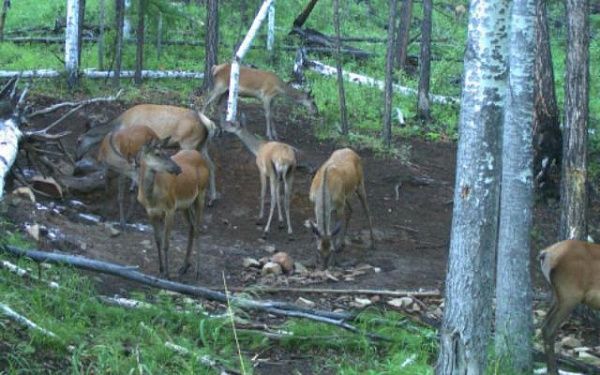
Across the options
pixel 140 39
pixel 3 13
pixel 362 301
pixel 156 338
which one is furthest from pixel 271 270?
pixel 3 13

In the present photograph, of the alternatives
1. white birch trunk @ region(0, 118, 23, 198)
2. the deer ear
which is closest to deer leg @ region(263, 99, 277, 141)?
the deer ear

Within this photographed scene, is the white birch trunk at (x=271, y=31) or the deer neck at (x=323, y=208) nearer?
→ the deer neck at (x=323, y=208)

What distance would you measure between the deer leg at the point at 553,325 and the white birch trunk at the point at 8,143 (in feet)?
17.0

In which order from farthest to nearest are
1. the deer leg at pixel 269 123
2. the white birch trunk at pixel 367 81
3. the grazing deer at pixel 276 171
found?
the white birch trunk at pixel 367 81
the deer leg at pixel 269 123
the grazing deer at pixel 276 171

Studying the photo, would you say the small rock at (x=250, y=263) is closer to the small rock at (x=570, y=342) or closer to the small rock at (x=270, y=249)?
the small rock at (x=270, y=249)

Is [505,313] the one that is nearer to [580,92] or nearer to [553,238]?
[580,92]

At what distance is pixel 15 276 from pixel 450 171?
1042 cm

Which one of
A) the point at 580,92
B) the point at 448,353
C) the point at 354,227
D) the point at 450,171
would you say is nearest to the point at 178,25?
the point at 450,171

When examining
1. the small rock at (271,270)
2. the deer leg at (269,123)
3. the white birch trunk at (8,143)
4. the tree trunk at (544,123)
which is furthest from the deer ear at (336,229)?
the deer leg at (269,123)

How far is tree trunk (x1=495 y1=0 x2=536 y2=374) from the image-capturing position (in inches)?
315

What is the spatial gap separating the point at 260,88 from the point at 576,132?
949 centimetres

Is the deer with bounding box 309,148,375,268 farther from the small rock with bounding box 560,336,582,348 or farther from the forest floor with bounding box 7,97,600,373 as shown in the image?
the small rock with bounding box 560,336,582,348

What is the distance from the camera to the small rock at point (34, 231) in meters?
10.6

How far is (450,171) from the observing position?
1748 cm
